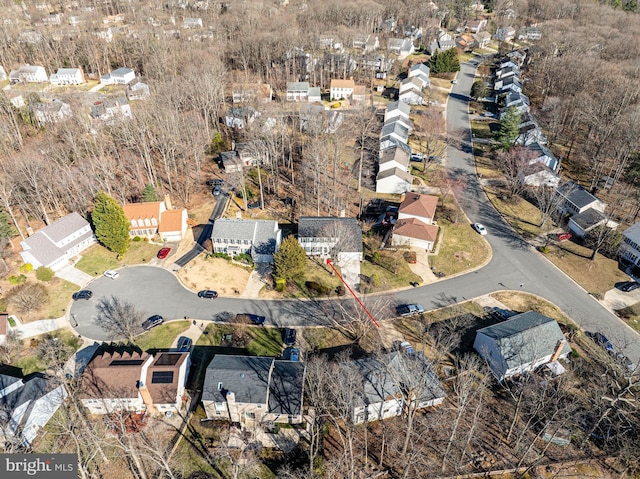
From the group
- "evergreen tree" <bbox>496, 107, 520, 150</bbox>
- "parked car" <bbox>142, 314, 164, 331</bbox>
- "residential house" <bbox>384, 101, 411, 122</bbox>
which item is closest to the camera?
"parked car" <bbox>142, 314, 164, 331</bbox>

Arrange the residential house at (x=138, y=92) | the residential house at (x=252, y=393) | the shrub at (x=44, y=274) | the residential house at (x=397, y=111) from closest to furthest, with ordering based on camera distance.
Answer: the residential house at (x=252, y=393) < the shrub at (x=44, y=274) < the residential house at (x=397, y=111) < the residential house at (x=138, y=92)

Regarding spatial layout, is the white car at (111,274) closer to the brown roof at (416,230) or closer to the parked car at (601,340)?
the brown roof at (416,230)

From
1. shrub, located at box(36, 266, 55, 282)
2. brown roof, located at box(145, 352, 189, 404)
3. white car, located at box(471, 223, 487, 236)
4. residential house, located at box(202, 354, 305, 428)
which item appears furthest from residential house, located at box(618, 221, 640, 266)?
shrub, located at box(36, 266, 55, 282)

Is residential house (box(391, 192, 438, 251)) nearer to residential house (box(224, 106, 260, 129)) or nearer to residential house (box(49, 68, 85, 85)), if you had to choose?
residential house (box(224, 106, 260, 129))

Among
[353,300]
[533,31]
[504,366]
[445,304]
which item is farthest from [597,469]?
[533,31]

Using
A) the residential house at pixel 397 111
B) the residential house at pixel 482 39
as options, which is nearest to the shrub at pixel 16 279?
the residential house at pixel 397 111

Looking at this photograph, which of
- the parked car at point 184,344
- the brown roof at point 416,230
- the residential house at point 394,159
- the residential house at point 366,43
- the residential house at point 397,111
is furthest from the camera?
the residential house at point 366,43

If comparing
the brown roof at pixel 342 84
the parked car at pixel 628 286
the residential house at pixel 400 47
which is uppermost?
the residential house at pixel 400 47

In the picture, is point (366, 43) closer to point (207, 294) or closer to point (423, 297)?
point (423, 297)
